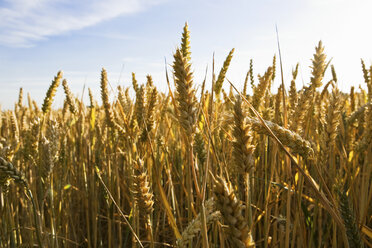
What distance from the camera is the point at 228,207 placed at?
1.52ft

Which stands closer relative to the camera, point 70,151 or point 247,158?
point 247,158

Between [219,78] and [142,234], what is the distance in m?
Result: 1.19

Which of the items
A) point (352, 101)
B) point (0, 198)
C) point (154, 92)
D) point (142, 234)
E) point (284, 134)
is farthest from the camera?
point (352, 101)

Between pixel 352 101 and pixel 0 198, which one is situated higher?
pixel 352 101

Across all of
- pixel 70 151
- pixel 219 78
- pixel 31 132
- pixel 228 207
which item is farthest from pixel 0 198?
pixel 228 207

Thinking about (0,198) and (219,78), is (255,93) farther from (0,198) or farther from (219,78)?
(0,198)

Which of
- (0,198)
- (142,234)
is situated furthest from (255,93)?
A: (0,198)

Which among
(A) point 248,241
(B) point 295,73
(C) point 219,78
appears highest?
(B) point 295,73

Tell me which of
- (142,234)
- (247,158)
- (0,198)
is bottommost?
(142,234)

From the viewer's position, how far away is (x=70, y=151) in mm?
2271

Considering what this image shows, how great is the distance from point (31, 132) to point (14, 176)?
50cm

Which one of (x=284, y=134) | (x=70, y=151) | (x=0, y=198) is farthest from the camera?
(x=70, y=151)

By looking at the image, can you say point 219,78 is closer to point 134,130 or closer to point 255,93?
point 255,93

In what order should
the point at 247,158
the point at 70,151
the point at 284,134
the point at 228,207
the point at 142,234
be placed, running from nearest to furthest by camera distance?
the point at 228,207 < the point at 247,158 < the point at 284,134 < the point at 142,234 < the point at 70,151
